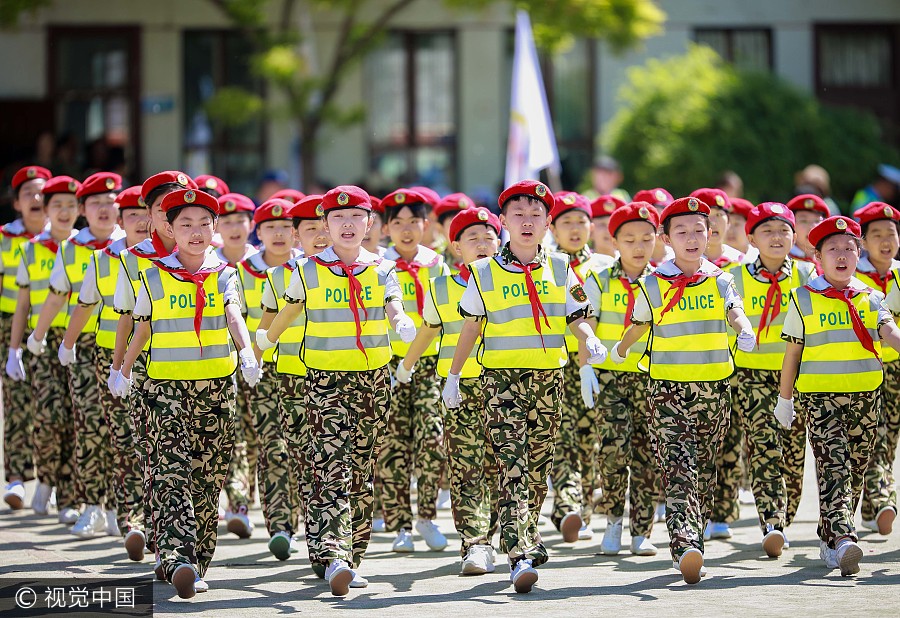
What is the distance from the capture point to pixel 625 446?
996 centimetres

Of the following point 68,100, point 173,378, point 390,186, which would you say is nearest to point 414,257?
point 173,378

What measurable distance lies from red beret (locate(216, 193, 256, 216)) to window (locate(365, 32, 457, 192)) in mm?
15223

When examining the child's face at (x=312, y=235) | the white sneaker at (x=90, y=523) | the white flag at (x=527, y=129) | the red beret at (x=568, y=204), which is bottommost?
the white sneaker at (x=90, y=523)

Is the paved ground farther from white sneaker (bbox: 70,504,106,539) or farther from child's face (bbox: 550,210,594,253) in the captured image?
child's face (bbox: 550,210,594,253)

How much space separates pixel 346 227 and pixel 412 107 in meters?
17.5

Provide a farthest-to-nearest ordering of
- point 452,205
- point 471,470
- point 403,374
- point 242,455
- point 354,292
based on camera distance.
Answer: point 452,205
point 242,455
point 403,374
point 471,470
point 354,292

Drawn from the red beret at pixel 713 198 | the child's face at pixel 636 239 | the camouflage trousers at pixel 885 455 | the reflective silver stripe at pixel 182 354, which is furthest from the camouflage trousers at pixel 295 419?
the camouflage trousers at pixel 885 455

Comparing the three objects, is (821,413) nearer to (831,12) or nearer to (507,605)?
(507,605)

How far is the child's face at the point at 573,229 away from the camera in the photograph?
10.8 meters

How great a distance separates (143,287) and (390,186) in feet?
54.0

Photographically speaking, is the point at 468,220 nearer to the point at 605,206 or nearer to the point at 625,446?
the point at 625,446

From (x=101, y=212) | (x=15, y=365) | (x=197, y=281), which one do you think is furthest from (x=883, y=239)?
(x=15, y=365)

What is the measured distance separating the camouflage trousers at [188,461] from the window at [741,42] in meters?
19.3

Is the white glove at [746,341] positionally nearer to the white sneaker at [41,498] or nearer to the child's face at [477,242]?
the child's face at [477,242]
